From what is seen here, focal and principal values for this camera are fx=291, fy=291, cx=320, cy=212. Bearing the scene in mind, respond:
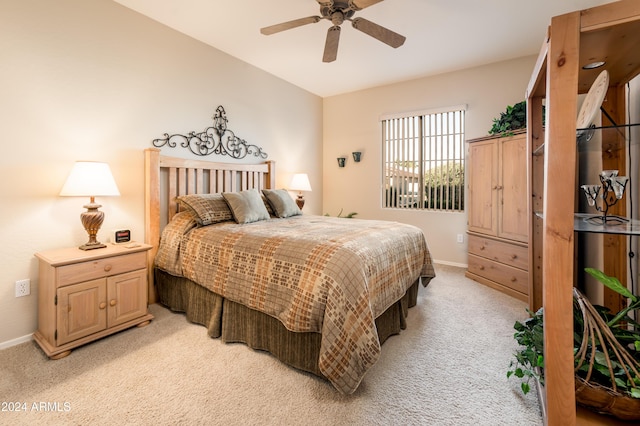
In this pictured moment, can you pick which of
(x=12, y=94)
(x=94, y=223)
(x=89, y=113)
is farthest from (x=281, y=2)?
(x=94, y=223)

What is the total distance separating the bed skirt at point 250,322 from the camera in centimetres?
181

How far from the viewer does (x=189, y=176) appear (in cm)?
316

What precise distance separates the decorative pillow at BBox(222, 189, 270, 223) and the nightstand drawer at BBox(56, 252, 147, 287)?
857 millimetres

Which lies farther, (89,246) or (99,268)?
(89,246)

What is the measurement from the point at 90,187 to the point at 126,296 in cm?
87

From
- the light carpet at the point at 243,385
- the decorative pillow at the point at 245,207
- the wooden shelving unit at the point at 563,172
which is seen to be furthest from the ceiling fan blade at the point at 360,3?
the light carpet at the point at 243,385

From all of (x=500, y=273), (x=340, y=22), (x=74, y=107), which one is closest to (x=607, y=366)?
(x=500, y=273)

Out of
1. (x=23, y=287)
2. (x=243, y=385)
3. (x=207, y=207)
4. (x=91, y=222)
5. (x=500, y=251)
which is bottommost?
(x=243, y=385)

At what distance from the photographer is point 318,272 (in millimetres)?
1710

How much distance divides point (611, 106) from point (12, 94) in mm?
3920

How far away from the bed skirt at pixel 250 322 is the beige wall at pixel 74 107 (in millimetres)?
→ 730

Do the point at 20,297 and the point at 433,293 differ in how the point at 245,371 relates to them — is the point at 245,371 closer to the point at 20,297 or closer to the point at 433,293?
the point at 20,297

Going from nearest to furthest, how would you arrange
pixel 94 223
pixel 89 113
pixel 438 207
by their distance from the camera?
pixel 94 223 < pixel 89 113 < pixel 438 207

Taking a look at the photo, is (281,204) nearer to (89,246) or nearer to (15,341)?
(89,246)
